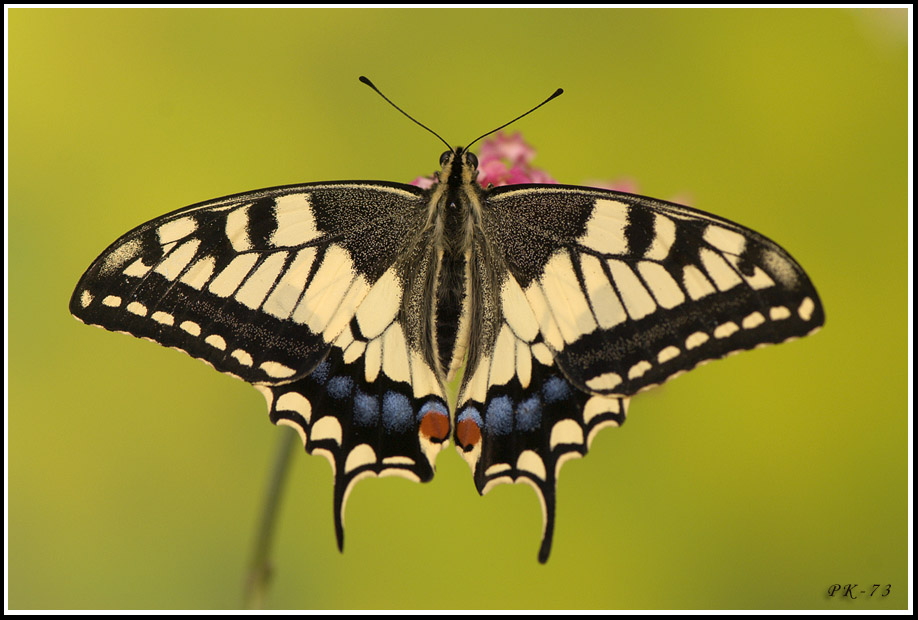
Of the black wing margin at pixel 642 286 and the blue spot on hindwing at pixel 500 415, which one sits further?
the blue spot on hindwing at pixel 500 415

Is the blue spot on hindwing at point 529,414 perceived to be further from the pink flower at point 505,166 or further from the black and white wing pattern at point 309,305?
the pink flower at point 505,166

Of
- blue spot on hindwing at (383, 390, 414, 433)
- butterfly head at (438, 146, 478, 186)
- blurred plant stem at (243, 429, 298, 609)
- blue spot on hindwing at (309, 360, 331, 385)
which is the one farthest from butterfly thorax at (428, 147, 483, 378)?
blurred plant stem at (243, 429, 298, 609)

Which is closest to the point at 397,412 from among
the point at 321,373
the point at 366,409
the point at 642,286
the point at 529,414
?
the point at 366,409

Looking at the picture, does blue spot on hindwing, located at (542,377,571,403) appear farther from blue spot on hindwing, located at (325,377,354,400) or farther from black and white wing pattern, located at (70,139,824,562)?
blue spot on hindwing, located at (325,377,354,400)

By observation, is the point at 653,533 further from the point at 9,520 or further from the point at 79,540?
the point at 9,520

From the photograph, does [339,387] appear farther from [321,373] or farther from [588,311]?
[588,311]

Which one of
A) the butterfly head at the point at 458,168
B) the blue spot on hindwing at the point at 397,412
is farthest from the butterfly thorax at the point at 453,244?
the blue spot on hindwing at the point at 397,412
